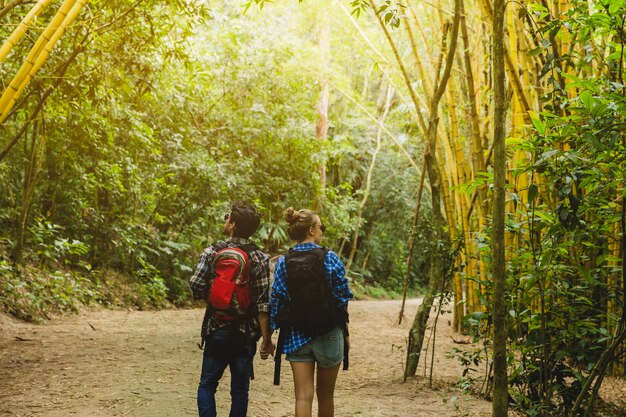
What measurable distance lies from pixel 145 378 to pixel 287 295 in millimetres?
1967

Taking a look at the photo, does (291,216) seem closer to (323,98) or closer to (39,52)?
(39,52)

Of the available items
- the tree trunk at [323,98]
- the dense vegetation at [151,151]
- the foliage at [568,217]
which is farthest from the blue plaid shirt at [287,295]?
the tree trunk at [323,98]

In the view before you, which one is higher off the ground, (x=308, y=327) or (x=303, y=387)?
(x=308, y=327)

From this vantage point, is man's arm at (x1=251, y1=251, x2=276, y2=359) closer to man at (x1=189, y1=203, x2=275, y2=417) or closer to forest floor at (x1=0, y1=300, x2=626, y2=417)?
man at (x1=189, y1=203, x2=275, y2=417)

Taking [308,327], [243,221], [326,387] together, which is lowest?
[326,387]

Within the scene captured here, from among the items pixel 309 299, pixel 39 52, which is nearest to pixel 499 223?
pixel 309 299

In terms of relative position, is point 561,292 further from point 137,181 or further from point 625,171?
point 137,181

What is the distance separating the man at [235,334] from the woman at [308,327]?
0.08 meters

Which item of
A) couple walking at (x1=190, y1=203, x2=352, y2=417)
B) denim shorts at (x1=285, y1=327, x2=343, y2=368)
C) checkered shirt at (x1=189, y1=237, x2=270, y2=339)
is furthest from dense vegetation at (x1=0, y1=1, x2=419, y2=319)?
denim shorts at (x1=285, y1=327, x2=343, y2=368)

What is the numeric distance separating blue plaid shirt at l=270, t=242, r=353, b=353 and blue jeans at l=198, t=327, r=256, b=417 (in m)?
0.20

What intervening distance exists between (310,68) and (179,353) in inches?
349

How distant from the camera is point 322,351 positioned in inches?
103

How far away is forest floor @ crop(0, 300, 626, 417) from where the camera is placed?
3447 mm

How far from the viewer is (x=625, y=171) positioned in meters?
2.19
